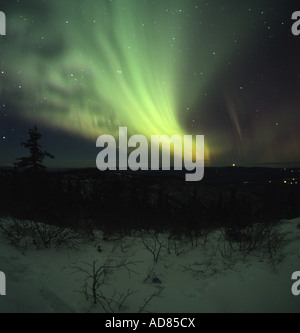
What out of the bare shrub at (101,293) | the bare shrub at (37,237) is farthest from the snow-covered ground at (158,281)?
the bare shrub at (37,237)

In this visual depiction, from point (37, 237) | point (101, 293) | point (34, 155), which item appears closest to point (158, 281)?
point (101, 293)

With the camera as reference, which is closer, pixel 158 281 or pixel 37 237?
pixel 158 281

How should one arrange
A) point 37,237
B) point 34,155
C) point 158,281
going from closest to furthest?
1. point 158,281
2. point 37,237
3. point 34,155

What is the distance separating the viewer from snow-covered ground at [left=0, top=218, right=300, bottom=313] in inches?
163

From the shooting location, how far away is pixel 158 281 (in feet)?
18.1

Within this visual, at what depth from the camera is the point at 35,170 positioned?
1494 centimetres

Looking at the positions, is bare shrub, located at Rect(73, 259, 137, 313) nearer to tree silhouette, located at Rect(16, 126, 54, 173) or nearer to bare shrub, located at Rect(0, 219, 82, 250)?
bare shrub, located at Rect(0, 219, 82, 250)

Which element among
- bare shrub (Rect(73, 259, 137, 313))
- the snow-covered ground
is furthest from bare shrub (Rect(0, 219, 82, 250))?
bare shrub (Rect(73, 259, 137, 313))

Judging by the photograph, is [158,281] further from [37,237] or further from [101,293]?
[37,237]

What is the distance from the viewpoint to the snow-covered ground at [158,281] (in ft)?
13.6

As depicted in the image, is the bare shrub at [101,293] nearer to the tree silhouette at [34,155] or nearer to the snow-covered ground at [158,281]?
the snow-covered ground at [158,281]
